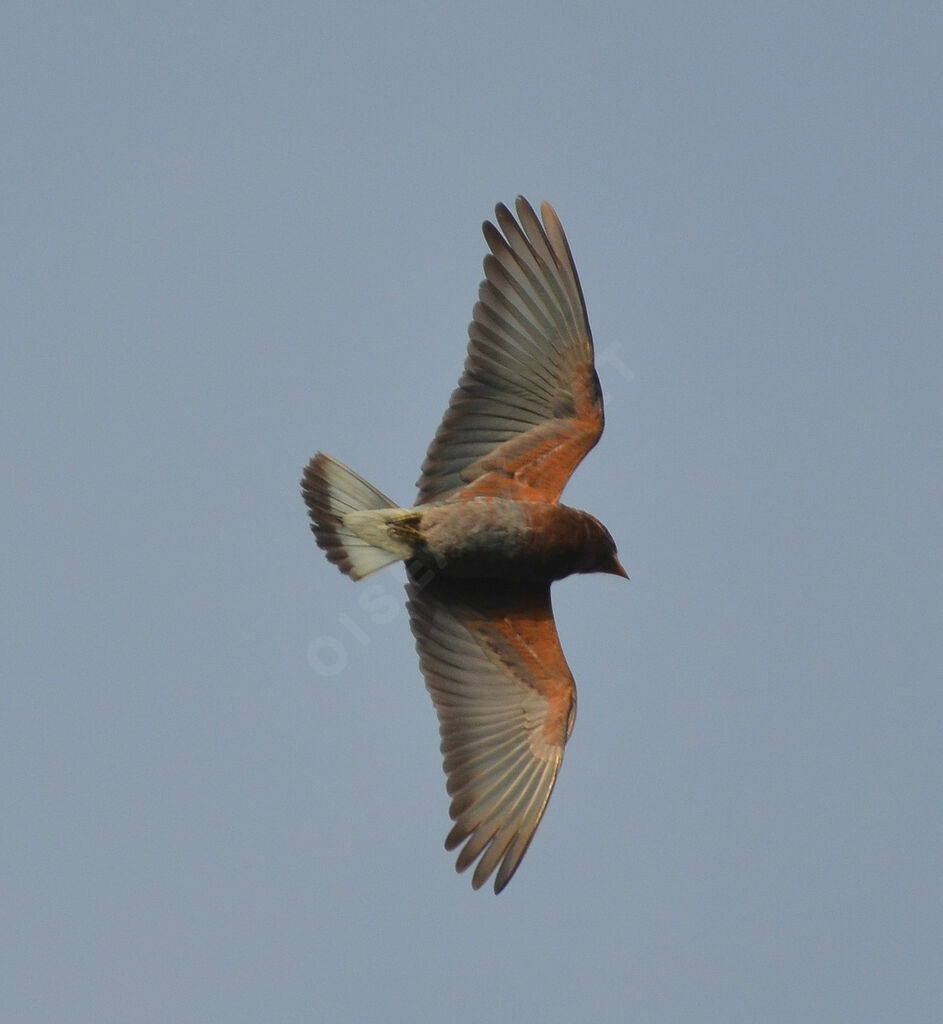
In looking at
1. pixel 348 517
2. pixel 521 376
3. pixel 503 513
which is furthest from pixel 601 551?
pixel 348 517

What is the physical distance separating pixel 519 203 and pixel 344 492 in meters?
2.57

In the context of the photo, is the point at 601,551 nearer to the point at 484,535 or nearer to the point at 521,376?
the point at 484,535

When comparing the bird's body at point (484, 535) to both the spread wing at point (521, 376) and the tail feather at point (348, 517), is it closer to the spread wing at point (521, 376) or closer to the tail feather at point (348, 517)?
the tail feather at point (348, 517)

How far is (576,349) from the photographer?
45.8 feet

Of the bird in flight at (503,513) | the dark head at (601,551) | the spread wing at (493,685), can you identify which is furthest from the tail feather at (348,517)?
the dark head at (601,551)

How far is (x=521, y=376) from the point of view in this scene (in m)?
14.0

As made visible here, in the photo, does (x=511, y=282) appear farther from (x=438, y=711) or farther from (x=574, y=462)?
(x=438, y=711)

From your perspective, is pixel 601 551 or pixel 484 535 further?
pixel 601 551

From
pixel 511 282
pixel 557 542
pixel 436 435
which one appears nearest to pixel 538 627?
pixel 557 542

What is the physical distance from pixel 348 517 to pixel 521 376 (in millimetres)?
1713

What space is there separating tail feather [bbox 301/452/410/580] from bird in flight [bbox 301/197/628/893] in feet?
0.03

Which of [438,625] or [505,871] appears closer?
[505,871]

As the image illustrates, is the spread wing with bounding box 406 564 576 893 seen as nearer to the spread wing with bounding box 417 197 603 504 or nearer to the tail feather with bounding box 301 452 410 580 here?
the tail feather with bounding box 301 452 410 580

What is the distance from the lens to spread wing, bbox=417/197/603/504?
13.9 meters
